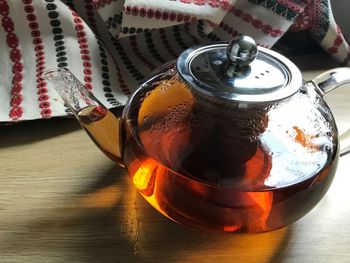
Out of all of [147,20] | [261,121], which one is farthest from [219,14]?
[261,121]

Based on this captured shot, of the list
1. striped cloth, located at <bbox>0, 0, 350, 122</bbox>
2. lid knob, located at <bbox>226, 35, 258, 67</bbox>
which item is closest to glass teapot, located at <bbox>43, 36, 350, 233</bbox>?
lid knob, located at <bbox>226, 35, 258, 67</bbox>

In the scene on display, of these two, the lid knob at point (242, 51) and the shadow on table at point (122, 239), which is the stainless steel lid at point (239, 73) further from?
the shadow on table at point (122, 239)

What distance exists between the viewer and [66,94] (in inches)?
18.4

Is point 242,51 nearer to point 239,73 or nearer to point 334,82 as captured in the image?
point 239,73

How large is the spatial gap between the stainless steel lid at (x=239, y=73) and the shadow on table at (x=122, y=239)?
5.0 inches

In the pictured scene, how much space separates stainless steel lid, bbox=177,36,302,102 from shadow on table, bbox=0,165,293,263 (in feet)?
0.41

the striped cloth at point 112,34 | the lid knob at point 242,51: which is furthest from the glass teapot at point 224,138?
the striped cloth at point 112,34

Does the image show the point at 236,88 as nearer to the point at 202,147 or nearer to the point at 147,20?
the point at 202,147

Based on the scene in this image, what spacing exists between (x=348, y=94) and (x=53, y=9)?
35cm

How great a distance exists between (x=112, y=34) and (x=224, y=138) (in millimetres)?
248

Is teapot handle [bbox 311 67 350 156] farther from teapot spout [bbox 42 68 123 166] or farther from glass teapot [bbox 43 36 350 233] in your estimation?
teapot spout [bbox 42 68 123 166]

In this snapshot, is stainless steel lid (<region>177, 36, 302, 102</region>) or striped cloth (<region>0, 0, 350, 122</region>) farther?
striped cloth (<region>0, 0, 350, 122</region>)

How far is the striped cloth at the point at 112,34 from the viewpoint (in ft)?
1.94

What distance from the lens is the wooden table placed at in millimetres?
454
